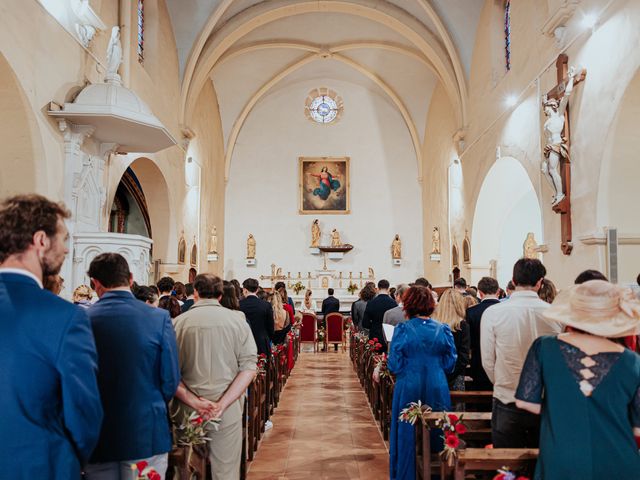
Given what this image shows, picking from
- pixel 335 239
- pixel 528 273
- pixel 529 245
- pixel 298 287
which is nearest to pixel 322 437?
pixel 528 273

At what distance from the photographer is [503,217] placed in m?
14.9

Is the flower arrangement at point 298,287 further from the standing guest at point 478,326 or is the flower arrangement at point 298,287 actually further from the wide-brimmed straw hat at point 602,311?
the wide-brimmed straw hat at point 602,311

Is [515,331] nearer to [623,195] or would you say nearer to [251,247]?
[623,195]

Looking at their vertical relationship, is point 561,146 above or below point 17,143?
above

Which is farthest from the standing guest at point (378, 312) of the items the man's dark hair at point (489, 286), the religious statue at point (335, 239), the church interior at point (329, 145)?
the religious statue at point (335, 239)

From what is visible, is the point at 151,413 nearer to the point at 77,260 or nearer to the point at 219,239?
the point at 77,260

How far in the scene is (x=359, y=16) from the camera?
17156 millimetres

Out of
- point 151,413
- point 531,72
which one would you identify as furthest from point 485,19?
point 151,413

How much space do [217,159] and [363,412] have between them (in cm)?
1384

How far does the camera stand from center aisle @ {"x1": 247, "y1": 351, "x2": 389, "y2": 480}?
221 inches

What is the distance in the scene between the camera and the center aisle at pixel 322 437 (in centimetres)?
560

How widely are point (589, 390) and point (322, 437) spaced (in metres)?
4.82

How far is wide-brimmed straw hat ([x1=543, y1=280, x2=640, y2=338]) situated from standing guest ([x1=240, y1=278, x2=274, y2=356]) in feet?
14.0

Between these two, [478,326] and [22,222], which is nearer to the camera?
[22,222]
